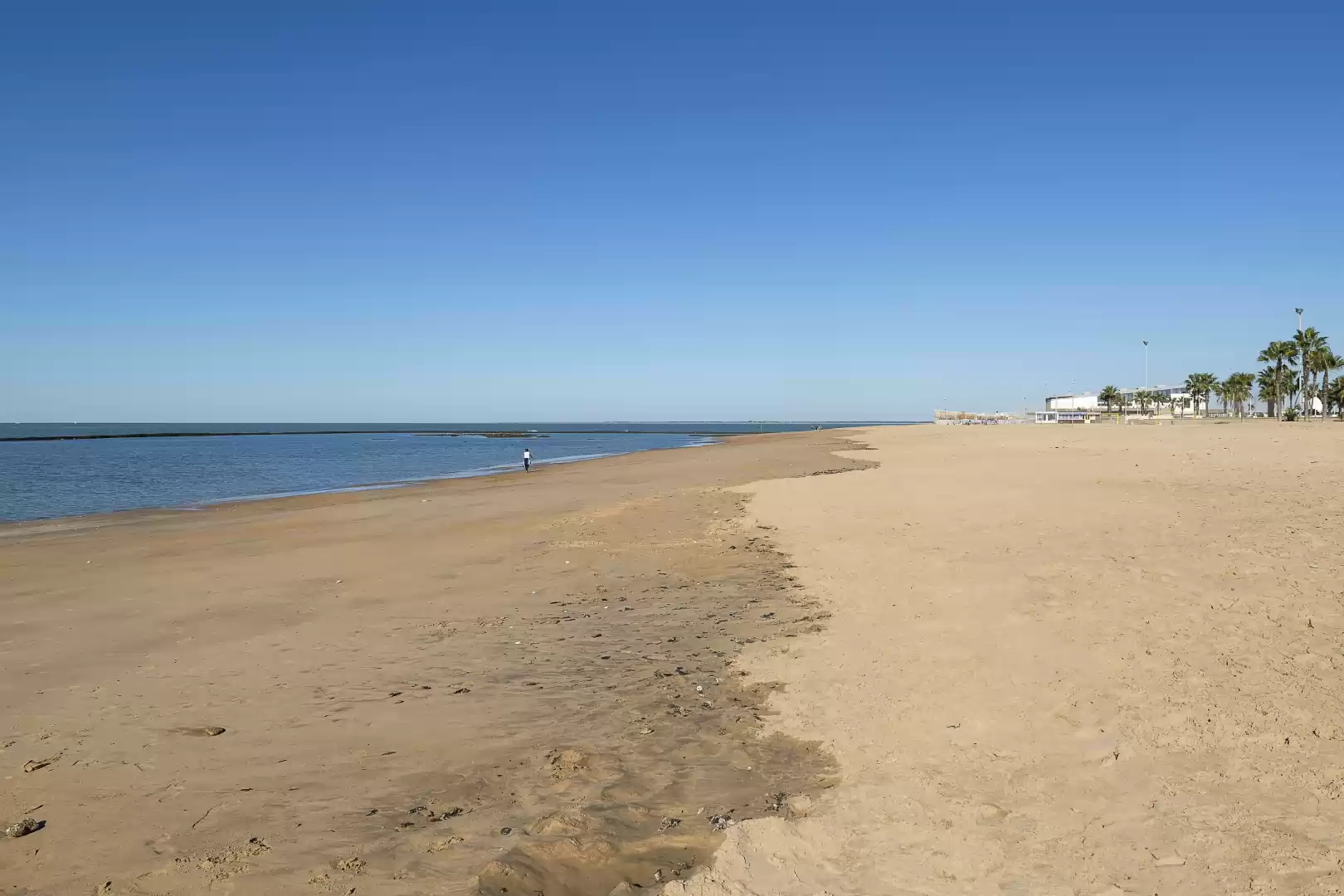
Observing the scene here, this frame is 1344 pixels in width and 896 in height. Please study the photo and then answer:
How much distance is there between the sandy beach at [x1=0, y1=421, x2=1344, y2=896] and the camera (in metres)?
4.37

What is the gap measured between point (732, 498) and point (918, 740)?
1547 cm

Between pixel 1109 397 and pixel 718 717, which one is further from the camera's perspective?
pixel 1109 397

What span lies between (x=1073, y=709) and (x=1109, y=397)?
474ft

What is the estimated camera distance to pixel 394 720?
667 centimetres

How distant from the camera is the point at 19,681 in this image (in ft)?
26.0

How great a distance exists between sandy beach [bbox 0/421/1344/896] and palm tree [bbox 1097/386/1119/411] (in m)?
133

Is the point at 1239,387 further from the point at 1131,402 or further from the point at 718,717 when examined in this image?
the point at 718,717

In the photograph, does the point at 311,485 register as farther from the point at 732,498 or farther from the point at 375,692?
the point at 375,692

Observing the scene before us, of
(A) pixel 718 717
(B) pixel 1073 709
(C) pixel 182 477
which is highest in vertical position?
(B) pixel 1073 709

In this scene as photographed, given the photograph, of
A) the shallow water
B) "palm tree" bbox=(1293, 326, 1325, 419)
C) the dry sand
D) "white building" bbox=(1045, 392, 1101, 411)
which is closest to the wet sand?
the dry sand

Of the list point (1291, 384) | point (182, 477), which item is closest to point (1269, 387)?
point (1291, 384)

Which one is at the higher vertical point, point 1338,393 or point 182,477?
point 1338,393

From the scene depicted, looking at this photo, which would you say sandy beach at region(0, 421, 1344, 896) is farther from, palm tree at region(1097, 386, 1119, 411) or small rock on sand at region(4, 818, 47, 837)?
palm tree at region(1097, 386, 1119, 411)

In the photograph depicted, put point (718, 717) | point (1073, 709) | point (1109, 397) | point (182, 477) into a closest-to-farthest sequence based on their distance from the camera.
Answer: point (1073, 709) → point (718, 717) → point (182, 477) → point (1109, 397)
